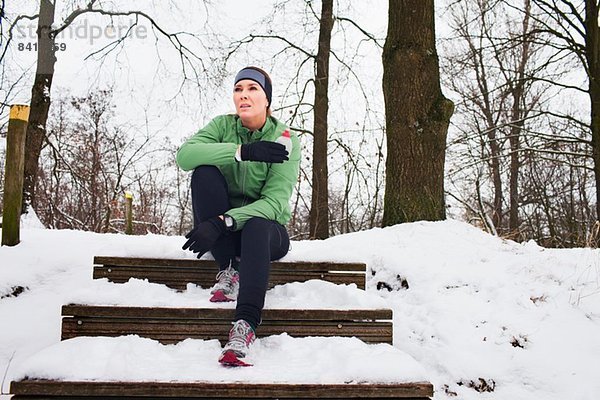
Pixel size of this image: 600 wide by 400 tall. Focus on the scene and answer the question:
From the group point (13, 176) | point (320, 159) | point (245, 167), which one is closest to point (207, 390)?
point (245, 167)

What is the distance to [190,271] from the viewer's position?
2.81m

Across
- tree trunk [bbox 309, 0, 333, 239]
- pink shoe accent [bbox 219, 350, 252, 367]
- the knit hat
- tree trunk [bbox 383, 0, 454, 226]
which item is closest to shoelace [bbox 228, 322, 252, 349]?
pink shoe accent [bbox 219, 350, 252, 367]

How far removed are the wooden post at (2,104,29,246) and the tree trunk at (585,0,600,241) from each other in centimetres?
808

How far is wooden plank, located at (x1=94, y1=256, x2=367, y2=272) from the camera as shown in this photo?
277 centimetres

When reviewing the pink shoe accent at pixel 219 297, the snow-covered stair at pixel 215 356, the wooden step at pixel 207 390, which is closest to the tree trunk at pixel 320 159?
the snow-covered stair at pixel 215 356

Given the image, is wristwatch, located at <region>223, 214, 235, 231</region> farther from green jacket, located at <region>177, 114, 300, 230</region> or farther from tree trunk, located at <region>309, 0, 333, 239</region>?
tree trunk, located at <region>309, 0, 333, 239</region>

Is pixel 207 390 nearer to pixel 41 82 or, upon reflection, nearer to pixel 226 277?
pixel 226 277

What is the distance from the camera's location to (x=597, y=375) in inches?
99.8

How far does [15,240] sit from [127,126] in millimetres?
12727

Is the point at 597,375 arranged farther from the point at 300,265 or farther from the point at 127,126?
the point at 127,126

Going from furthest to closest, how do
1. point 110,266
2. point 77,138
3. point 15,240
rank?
1. point 77,138
2. point 15,240
3. point 110,266

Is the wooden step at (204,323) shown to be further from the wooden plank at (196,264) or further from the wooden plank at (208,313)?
the wooden plank at (196,264)

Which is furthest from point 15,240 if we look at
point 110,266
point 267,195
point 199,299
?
point 267,195

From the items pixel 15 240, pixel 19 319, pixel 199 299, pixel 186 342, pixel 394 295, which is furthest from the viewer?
pixel 15 240
